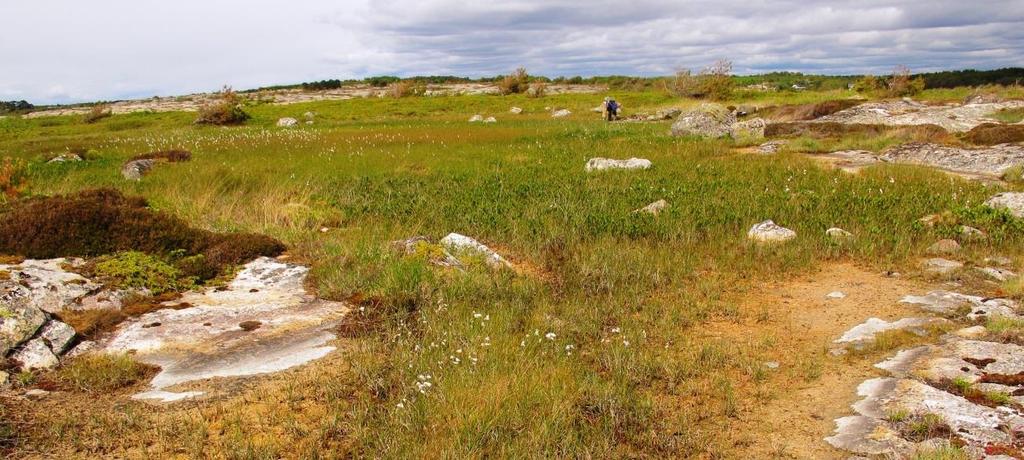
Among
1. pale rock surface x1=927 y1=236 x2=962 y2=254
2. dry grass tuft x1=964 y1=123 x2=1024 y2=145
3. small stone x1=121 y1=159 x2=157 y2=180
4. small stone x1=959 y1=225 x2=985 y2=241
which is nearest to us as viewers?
pale rock surface x1=927 y1=236 x2=962 y2=254

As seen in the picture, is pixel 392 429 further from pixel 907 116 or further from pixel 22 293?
pixel 907 116

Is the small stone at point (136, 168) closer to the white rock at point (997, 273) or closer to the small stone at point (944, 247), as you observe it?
the small stone at point (944, 247)

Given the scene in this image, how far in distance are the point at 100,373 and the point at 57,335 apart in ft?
2.99

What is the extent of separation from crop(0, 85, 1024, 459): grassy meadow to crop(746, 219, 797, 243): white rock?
23 centimetres

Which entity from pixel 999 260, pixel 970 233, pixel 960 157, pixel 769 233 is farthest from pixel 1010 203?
pixel 960 157

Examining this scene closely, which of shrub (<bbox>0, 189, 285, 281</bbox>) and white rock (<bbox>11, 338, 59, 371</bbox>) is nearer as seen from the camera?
white rock (<bbox>11, 338, 59, 371</bbox>)

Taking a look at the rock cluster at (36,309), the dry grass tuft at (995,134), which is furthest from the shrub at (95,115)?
the dry grass tuft at (995,134)

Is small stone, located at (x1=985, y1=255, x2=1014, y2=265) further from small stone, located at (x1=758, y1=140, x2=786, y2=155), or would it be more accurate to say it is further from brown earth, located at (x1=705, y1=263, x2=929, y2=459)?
small stone, located at (x1=758, y1=140, x2=786, y2=155)

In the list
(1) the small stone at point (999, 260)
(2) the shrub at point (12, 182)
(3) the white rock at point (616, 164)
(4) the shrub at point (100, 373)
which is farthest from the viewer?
(3) the white rock at point (616, 164)

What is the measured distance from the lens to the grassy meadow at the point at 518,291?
15.1 feet

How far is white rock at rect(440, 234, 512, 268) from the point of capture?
9.17m

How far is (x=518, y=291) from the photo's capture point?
796 cm

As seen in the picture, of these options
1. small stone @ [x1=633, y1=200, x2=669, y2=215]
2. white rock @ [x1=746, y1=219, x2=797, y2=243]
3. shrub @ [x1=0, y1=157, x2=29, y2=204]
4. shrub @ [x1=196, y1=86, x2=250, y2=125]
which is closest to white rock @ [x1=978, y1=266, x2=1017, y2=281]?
white rock @ [x1=746, y1=219, x2=797, y2=243]

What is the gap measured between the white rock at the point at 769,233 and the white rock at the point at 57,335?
368 inches
